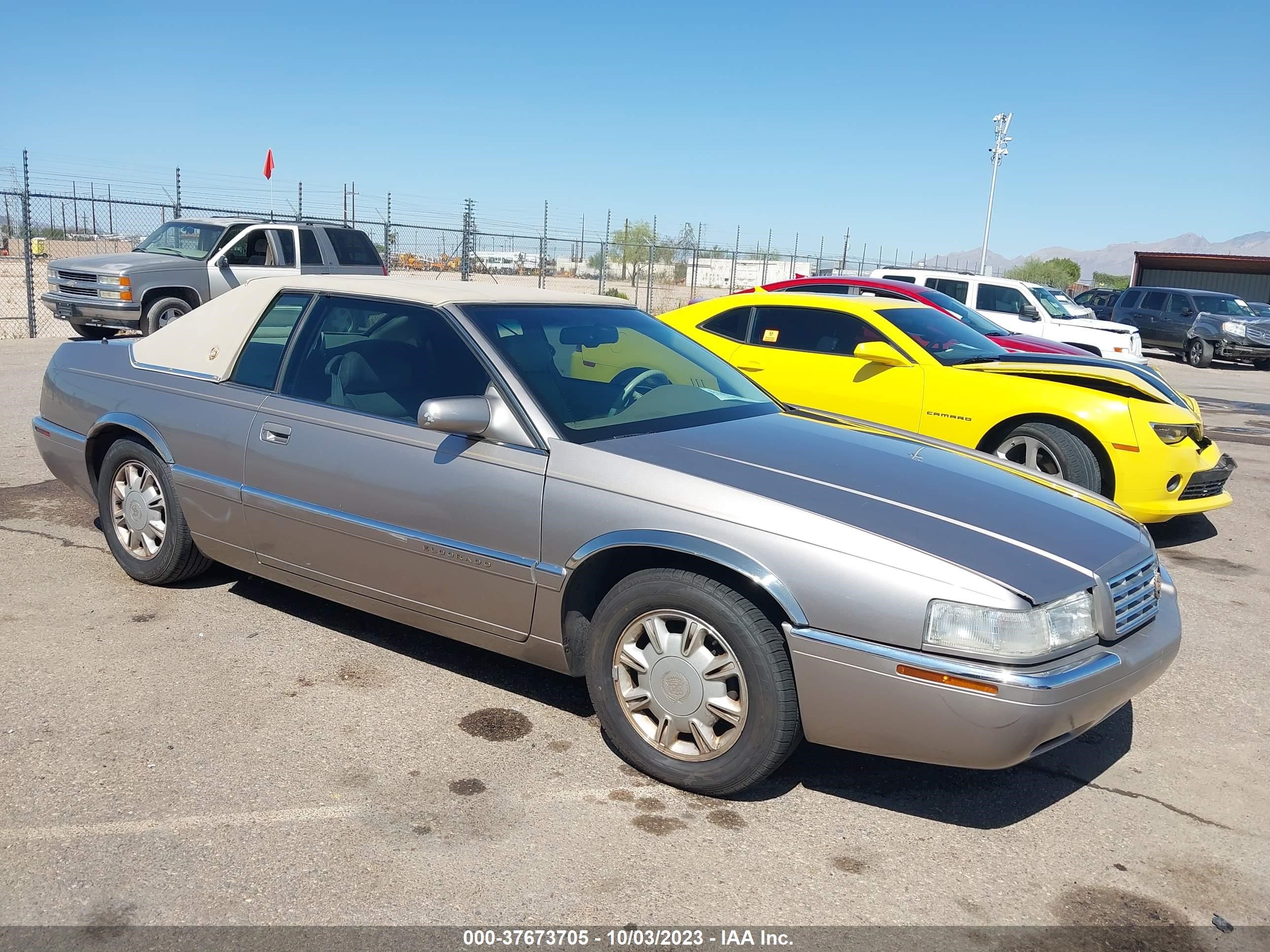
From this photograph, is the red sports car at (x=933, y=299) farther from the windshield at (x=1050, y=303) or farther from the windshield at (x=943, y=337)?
the windshield at (x=1050, y=303)

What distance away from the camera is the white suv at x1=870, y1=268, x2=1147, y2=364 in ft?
51.3

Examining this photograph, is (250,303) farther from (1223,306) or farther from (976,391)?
(1223,306)

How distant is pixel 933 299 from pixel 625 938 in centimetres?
949

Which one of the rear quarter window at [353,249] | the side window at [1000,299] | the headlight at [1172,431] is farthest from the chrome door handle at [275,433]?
the side window at [1000,299]

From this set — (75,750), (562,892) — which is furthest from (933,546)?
(75,750)

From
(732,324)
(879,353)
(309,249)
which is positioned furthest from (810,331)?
(309,249)

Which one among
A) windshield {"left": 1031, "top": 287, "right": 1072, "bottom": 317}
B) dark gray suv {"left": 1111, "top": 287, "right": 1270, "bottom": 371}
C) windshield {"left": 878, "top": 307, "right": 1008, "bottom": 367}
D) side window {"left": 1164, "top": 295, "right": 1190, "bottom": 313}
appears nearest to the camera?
windshield {"left": 878, "top": 307, "right": 1008, "bottom": 367}

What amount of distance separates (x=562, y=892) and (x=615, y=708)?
74 cm

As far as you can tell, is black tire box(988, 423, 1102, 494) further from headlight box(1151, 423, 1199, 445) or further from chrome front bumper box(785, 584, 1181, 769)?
chrome front bumper box(785, 584, 1181, 769)

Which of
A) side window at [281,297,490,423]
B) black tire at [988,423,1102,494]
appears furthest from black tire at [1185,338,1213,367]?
side window at [281,297,490,423]

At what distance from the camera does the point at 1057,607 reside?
2963mm

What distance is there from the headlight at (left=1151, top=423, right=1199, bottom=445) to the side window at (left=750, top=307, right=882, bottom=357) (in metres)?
1.89

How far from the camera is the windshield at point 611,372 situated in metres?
3.77

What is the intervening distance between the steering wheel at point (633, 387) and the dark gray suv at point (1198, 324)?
21.3 m
